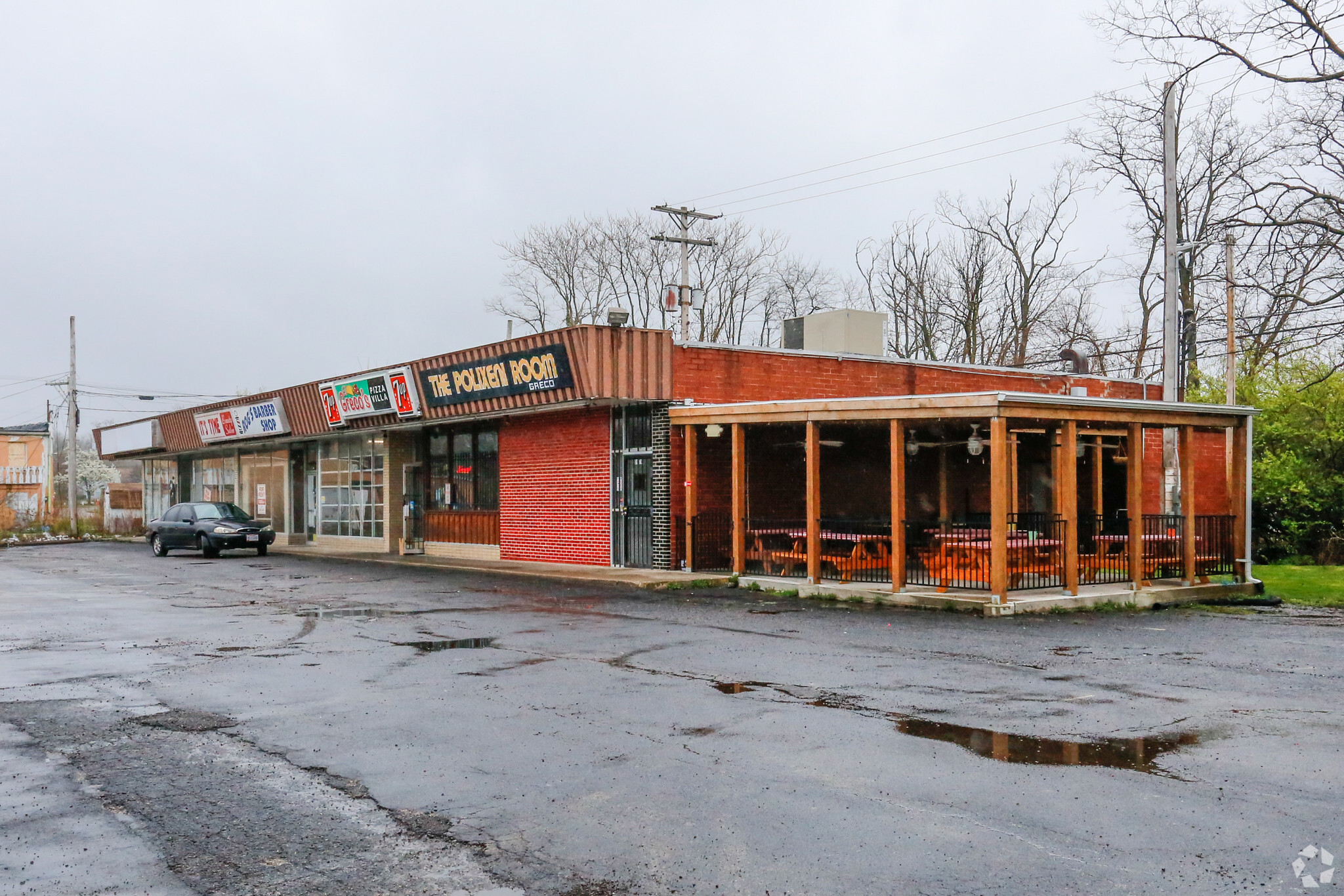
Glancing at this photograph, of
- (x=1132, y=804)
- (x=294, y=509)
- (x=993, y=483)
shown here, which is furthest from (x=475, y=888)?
(x=294, y=509)

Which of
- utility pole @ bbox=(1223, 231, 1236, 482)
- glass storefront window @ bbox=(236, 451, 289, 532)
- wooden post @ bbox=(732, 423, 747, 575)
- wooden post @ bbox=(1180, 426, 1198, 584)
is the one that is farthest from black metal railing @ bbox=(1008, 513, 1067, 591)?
glass storefront window @ bbox=(236, 451, 289, 532)

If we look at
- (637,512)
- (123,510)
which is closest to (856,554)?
(637,512)

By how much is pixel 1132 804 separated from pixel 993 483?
9199 millimetres

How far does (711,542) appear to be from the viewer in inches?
803

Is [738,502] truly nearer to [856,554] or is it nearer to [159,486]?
[856,554]

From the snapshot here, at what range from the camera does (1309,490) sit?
25.1m

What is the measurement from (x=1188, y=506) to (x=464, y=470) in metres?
→ 17.2

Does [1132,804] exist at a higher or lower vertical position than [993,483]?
lower

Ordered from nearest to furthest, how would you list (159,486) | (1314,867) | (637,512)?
(1314,867) < (637,512) < (159,486)

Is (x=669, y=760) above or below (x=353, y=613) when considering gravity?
above

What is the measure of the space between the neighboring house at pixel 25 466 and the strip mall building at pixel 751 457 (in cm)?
4482

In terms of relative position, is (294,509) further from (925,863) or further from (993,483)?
(925,863)

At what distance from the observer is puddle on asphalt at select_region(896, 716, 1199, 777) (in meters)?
6.62

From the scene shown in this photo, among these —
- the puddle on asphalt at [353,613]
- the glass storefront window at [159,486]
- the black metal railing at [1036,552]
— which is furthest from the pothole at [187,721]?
the glass storefront window at [159,486]
